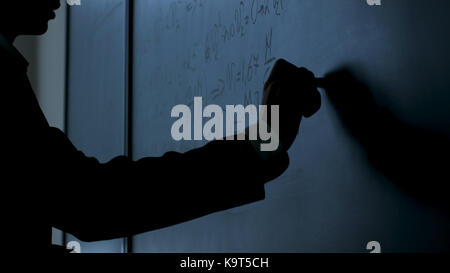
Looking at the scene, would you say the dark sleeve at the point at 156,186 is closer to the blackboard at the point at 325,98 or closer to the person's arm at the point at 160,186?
the person's arm at the point at 160,186

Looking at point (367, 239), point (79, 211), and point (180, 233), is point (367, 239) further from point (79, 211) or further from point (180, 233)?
point (180, 233)

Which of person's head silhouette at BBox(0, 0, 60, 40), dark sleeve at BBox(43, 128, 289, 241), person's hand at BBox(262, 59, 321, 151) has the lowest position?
dark sleeve at BBox(43, 128, 289, 241)

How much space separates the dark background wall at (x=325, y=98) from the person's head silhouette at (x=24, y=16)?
382 millimetres

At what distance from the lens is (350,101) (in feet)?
2.34

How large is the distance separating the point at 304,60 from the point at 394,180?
10.2 inches

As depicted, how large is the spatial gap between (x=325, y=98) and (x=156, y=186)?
0.99 feet

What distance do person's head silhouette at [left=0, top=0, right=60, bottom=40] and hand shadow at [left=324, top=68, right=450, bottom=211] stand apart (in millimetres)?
411

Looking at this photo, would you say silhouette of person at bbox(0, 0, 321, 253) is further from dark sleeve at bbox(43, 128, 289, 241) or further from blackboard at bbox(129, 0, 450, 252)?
blackboard at bbox(129, 0, 450, 252)

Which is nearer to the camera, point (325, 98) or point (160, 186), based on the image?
point (160, 186)

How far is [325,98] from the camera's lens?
0.76m

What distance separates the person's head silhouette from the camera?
65 centimetres

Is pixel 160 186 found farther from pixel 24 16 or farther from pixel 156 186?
→ pixel 24 16

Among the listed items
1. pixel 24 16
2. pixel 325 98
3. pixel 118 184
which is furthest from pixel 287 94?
pixel 24 16

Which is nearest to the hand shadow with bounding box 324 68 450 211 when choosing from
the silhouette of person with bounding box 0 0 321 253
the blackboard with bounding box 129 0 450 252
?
the blackboard with bounding box 129 0 450 252
